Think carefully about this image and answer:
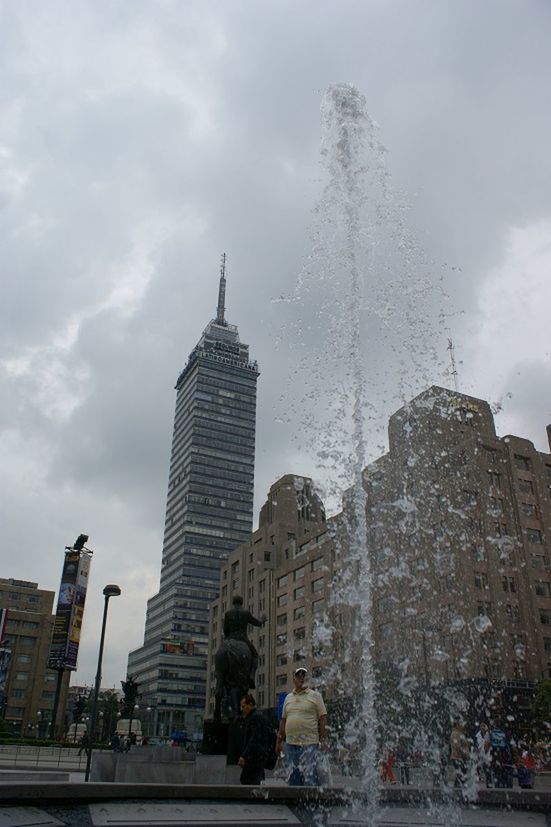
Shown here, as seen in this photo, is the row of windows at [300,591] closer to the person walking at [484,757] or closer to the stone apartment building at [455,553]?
the stone apartment building at [455,553]

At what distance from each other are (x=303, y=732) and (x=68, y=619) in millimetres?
42600

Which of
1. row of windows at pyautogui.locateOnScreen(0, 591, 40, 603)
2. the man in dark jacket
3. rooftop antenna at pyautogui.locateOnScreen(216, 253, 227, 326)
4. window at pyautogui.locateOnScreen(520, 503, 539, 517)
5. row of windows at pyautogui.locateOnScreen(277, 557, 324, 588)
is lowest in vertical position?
the man in dark jacket

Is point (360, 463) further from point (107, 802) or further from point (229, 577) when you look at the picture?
point (229, 577)

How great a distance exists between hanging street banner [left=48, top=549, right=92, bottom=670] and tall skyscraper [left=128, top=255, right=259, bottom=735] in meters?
89.3

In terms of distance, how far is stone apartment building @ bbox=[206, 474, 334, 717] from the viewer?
62750 mm

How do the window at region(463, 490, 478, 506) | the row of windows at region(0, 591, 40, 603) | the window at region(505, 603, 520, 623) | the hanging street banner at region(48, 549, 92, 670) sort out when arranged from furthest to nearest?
the row of windows at region(0, 591, 40, 603)
the hanging street banner at region(48, 549, 92, 670)
the window at region(463, 490, 478, 506)
the window at region(505, 603, 520, 623)

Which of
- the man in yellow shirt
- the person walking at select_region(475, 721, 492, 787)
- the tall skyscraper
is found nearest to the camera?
the man in yellow shirt

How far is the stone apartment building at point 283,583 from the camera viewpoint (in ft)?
206

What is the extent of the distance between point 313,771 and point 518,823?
6.66 feet

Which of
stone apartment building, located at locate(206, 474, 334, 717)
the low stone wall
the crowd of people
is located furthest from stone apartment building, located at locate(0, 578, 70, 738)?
the low stone wall

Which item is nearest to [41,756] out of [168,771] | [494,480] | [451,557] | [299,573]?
[168,771]

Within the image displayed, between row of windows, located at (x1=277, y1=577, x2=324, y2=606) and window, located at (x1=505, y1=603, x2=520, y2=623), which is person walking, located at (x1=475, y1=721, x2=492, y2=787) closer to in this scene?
window, located at (x1=505, y1=603, x2=520, y2=623)

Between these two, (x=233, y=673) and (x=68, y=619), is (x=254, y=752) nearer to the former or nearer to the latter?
(x=233, y=673)

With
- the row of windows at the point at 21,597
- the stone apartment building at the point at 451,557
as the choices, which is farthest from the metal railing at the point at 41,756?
the row of windows at the point at 21,597
